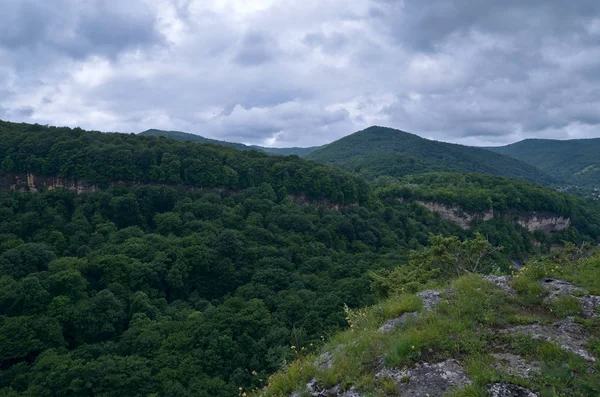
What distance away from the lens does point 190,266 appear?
104ft

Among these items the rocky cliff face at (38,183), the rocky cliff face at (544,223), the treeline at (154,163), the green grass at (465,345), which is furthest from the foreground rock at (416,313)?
the rocky cliff face at (544,223)

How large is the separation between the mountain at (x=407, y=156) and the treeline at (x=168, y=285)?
2520 inches

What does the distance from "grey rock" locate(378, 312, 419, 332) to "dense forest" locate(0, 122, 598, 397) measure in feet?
4.98

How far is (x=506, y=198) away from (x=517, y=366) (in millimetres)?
68333

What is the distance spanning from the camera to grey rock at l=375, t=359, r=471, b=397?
4.92m

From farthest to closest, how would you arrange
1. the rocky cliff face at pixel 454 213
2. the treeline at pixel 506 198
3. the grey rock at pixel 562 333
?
the treeline at pixel 506 198 → the rocky cliff face at pixel 454 213 → the grey rock at pixel 562 333

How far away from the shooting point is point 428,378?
512 centimetres

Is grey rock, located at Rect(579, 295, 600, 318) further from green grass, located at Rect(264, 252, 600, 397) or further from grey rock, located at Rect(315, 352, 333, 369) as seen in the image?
grey rock, located at Rect(315, 352, 333, 369)

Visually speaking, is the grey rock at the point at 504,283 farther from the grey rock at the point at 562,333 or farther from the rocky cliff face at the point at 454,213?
the rocky cliff face at the point at 454,213

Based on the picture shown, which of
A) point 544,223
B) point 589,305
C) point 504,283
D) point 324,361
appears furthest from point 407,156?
point 324,361

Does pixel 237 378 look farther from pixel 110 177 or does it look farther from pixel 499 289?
pixel 110 177

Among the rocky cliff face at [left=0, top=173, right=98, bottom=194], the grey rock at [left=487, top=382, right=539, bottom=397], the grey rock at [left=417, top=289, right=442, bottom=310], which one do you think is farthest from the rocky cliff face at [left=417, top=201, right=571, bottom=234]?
the grey rock at [left=487, top=382, right=539, bottom=397]

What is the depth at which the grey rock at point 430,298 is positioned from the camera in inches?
275

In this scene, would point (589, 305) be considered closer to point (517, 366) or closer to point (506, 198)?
point (517, 366)
